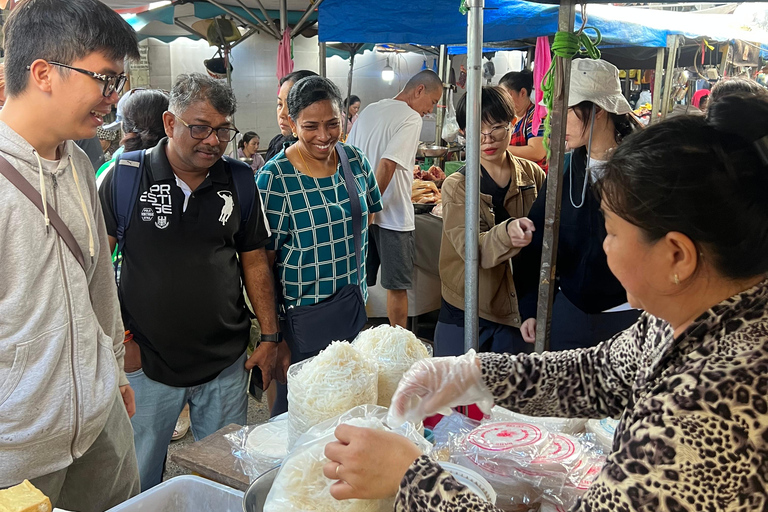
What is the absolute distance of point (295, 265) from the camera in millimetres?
2525

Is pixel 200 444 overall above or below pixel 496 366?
below

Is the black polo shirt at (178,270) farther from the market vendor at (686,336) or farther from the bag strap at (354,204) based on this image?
the market vendor at (686,336)

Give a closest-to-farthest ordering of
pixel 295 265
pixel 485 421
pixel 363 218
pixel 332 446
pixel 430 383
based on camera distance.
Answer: pixel 332 446, pixel 430 383, pixel 485 421, pixel 295 265, pixel 363 218

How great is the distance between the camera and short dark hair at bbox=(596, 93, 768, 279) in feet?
2.87

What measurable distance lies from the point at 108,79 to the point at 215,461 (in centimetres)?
98

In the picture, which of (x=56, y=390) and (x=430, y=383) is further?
(x=56, y=390)

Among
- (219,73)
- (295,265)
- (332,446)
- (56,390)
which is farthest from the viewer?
(219,73)

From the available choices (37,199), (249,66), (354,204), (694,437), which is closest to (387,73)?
(249,66)

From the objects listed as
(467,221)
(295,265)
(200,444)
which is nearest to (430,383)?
(200,444)

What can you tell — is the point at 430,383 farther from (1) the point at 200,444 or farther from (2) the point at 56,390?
(2) the point at 56,390

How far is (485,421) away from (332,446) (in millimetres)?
653

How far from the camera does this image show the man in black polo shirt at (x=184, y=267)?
2.15 meters

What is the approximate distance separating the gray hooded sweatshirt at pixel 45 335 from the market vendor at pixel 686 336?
79 cm

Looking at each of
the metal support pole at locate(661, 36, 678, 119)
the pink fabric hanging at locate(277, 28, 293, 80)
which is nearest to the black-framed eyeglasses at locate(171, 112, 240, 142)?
the pink fabric hanging at locate(277, 28, 293, 80)
